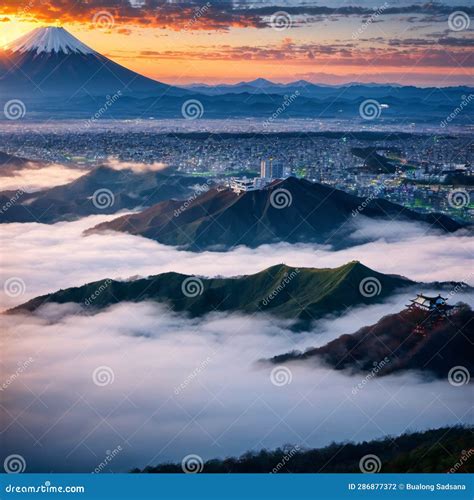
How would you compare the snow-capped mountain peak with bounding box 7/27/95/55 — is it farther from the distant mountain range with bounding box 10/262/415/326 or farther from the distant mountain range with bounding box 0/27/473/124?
the distant mountain range with bounding box 10/262/415/326

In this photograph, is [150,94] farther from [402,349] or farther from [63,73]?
[402,349]

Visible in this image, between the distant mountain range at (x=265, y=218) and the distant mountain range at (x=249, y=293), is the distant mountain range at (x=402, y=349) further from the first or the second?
the distant mountain range at (x=265, y=218)

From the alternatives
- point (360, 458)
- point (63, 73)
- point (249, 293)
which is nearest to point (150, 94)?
point (63, 73)

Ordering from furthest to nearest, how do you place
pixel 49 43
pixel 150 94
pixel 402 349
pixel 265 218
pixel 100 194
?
pixel 265 218
pixel 150 94
pixel 100 194
pixel 49 43
pixel 402 349

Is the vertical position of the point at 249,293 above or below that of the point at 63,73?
below

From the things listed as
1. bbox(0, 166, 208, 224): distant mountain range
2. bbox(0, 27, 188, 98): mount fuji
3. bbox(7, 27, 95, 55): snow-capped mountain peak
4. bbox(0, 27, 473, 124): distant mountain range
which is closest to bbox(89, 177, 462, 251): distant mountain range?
bbox(0, 166, 208, 224): distant mountain range

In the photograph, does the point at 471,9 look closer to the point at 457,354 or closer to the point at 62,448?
the point at 457,354
